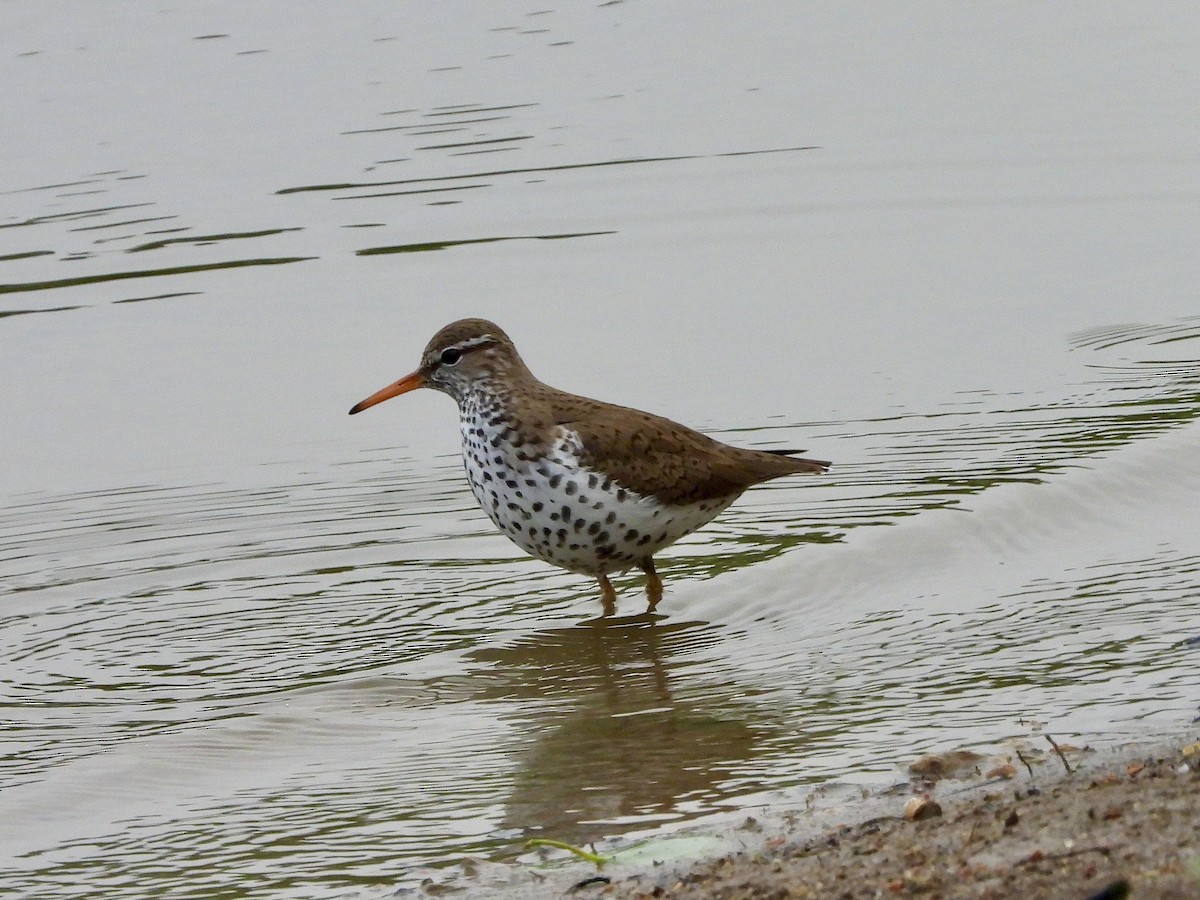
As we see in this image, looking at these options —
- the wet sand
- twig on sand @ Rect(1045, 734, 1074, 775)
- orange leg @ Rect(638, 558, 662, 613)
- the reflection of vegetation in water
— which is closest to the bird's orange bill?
orange leg @ Rect(638, 558, 662, 613)

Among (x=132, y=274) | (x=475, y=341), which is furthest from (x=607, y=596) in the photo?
(x=132, y=274)

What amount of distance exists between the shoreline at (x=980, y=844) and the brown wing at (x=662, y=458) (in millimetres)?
2488

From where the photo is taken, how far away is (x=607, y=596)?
7.62m

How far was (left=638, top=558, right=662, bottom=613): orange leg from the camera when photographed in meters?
7.53

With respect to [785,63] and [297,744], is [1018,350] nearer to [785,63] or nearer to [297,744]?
[297,744]

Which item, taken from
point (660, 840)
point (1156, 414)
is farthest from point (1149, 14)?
point (660, 840)

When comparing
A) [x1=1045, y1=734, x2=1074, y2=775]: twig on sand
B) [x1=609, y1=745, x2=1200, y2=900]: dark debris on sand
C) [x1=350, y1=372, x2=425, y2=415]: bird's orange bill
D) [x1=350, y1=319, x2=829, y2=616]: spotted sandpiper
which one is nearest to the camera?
[x1=609, y1=745, x2=1200, y2=900]: dark debris on sand

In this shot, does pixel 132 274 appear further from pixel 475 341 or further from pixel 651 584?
pixel 651 584

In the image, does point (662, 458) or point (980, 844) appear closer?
point (980, 844)

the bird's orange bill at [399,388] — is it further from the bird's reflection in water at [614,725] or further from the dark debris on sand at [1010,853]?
the dark debris on sand at [1010,853]

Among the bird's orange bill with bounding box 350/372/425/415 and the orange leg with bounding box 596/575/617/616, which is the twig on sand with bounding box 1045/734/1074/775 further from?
the bird's orange bill with bounding box 350/372/425/415

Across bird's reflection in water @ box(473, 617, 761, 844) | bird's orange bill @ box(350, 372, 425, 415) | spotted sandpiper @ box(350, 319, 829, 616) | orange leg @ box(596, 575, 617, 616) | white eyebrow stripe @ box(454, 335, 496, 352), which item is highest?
white eyebrow stripe @ box(454, 335, 496, 352)

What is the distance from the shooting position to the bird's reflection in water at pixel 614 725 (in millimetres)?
5254

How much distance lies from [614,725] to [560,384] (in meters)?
4.30
